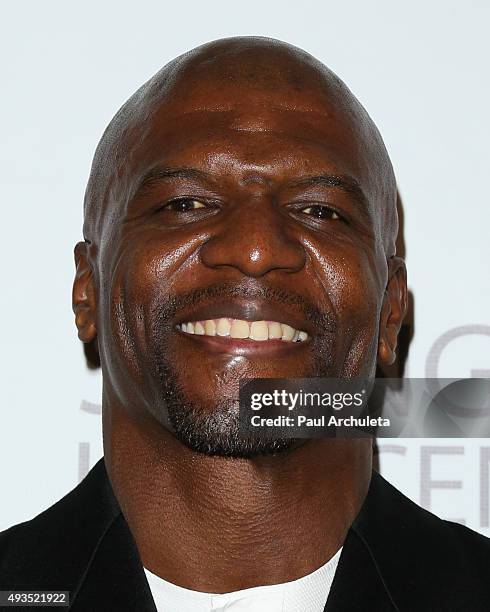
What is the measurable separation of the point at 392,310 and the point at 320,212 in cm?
21

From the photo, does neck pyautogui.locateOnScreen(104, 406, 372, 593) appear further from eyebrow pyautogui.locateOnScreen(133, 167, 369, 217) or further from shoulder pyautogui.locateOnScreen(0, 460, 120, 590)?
eyebrow pyautogui.locateOnScreen(133, 167, 369, 217)

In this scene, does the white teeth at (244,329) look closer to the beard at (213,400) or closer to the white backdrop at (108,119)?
the beard at (213,400)

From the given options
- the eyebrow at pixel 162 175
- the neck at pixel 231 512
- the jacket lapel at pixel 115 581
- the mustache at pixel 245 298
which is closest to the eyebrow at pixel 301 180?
the eyebrow at pixel 162 175

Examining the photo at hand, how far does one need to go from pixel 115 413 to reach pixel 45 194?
41cm

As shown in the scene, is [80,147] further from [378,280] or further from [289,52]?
[378,280]

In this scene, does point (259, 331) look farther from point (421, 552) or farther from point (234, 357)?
point (421, 552)

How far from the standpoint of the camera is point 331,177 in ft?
4.93

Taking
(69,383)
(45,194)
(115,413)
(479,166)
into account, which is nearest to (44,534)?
(115,413)

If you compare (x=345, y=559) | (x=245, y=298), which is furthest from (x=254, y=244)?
(x=345, y=559)

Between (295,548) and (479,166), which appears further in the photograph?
(479,166)

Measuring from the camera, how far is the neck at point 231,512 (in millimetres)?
1505

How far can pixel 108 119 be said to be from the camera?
1.83 metres

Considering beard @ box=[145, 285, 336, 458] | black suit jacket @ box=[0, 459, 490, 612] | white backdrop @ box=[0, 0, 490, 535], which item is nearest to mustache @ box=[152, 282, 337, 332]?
beard @ box=[145, 285, 336, 458]

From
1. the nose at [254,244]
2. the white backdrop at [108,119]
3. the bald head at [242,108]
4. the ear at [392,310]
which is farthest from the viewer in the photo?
the white backdrop at [108,119]
